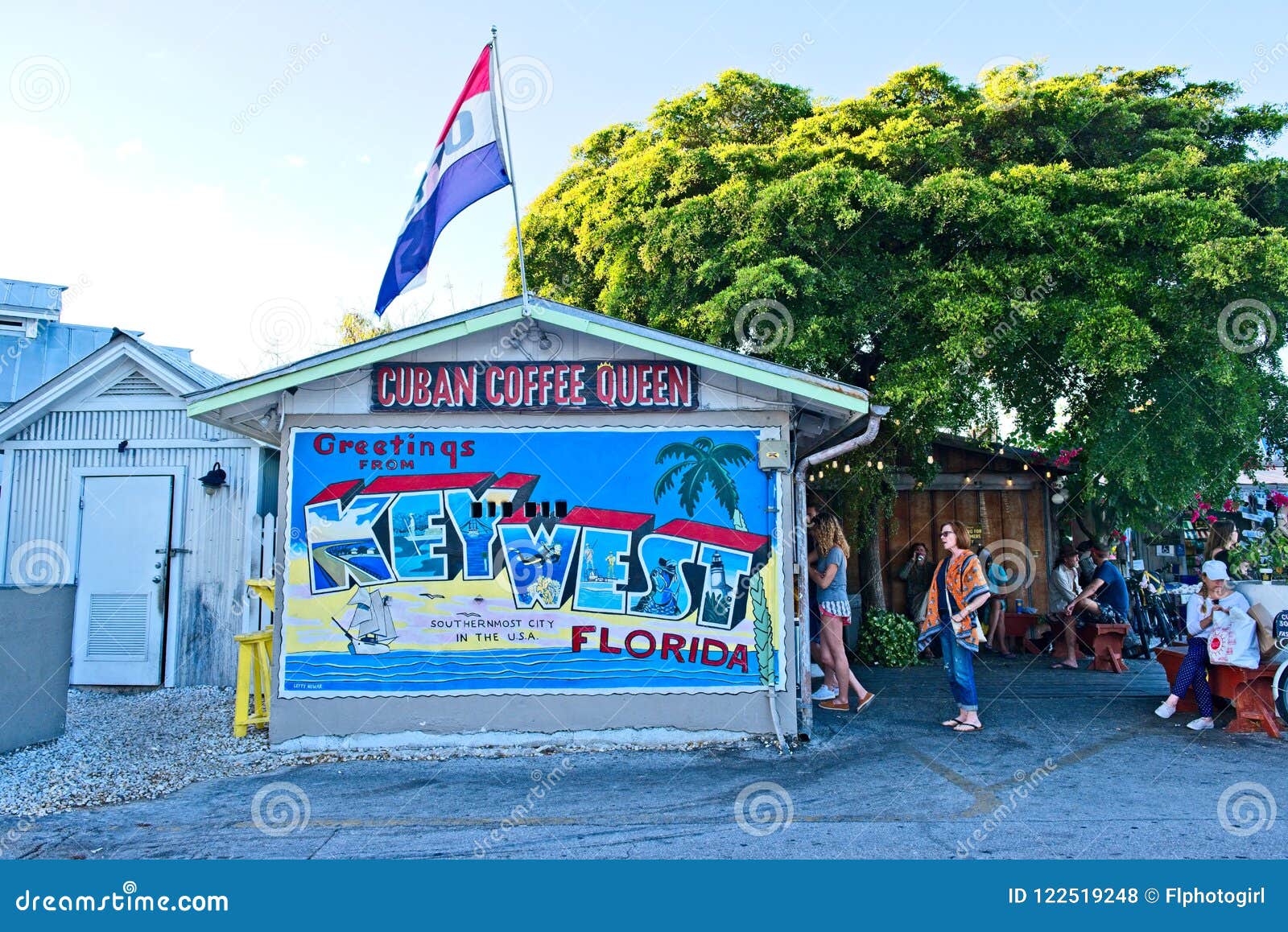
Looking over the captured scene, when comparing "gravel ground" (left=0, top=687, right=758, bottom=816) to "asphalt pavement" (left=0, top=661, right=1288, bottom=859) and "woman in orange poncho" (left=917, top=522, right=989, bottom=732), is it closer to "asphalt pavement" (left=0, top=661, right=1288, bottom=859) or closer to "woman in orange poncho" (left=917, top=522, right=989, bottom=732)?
"asphalt pavement" (left=0, top=661, right=1288, bottom=859)

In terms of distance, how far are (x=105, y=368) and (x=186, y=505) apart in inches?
76.4

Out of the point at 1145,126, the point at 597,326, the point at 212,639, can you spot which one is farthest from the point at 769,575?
the point at 1145,126

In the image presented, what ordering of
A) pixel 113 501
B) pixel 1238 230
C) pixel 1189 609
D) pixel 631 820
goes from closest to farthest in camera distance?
1. pixel 631 820
2. pixel 1189 609
3. pixel 1238 230
4. pixel 113 501

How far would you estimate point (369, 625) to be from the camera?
7.64 metres

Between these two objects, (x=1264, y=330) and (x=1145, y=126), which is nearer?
(x=1264, y=330)

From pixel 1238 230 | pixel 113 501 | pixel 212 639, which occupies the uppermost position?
pixel 1238 230

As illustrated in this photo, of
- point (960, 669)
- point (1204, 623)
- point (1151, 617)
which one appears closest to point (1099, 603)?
point (1151, 617)

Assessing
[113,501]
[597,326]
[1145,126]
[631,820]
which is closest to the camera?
[631,820]

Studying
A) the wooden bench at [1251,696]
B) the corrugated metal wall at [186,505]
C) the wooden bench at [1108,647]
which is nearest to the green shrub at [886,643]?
the wooden bench at [1108,647]

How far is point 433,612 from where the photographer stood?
763 centimetres

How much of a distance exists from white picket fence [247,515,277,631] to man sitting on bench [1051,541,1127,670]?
10.1 meters

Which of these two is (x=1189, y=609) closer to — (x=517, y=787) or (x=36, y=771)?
(x=517, y=787)

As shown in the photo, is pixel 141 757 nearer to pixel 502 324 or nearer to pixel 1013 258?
pixel 502 324
